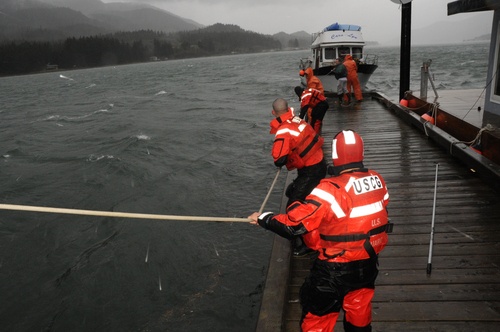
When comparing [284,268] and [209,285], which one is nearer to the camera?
[284,268]

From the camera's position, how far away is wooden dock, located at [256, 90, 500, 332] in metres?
3.32

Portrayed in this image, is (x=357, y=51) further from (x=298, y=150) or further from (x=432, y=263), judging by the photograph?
(x=432, y=263)

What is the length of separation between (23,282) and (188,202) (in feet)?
14.4

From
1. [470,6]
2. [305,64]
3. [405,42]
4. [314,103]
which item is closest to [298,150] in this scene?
[314,103]

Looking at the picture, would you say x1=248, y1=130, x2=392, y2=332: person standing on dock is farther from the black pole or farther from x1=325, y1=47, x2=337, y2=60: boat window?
x1=325, y1=47, x2=337, y2=60: boat window

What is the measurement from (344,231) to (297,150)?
214 cm

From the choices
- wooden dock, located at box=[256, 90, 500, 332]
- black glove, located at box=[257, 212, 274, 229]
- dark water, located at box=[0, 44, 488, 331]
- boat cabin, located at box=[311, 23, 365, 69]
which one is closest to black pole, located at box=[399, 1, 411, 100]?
dark water, located at box=[0, 44, 488, 331]

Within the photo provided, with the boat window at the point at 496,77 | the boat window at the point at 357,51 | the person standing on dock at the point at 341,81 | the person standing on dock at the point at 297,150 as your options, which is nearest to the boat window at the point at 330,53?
the boat window at the point at 357,51

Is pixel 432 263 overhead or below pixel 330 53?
below

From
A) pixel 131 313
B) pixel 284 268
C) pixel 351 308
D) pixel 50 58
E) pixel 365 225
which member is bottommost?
Answer: pixel 131 313

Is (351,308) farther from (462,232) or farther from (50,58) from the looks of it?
(50,58)

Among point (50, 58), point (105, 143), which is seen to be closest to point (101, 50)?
point (50, 58)

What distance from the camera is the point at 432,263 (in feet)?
13.2

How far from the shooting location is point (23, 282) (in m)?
6.85
